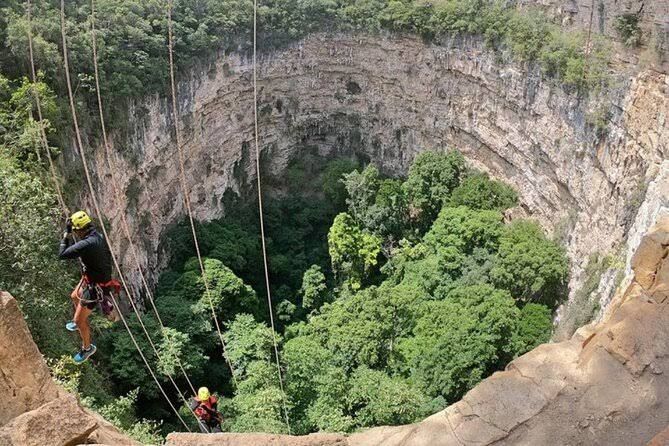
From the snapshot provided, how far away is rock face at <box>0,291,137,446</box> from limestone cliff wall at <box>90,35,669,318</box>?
12681mm

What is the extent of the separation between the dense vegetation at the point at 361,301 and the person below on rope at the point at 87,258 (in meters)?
6.47

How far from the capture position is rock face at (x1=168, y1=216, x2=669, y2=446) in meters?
6.93

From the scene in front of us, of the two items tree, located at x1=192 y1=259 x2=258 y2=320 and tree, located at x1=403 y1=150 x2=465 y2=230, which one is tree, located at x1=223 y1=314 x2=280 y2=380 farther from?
tree, located at x1=403 y1=150 x2=465 y2=230

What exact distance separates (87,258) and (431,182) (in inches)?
797

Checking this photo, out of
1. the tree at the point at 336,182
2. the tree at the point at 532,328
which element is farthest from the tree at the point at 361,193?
the tree at the point at 532,328

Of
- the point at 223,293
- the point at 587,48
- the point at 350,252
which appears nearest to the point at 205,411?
the point at 223,293

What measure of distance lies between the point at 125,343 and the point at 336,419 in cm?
588

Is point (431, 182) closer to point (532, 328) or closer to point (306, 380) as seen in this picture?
point (532, 328)

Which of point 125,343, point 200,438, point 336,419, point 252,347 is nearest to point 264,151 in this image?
point 252,347

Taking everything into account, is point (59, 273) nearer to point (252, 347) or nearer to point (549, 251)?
point (252, 347)

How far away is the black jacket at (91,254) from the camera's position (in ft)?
29.6

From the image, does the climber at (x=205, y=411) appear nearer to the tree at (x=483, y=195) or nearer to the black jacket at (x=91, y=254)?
the black jacket at (x=91, y=254)

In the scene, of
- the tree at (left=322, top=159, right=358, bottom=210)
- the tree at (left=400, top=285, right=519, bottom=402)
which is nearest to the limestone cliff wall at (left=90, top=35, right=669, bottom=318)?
the tree at (left=322, top=159, right=358, bottom=210)

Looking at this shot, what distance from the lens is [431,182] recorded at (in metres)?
27.9
